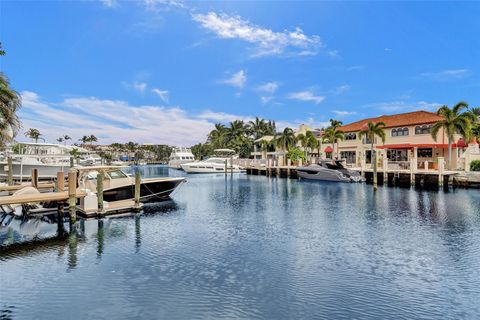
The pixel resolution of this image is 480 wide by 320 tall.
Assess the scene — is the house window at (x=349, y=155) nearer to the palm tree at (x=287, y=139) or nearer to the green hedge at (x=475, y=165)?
the palm tree at (x=287, y=139)

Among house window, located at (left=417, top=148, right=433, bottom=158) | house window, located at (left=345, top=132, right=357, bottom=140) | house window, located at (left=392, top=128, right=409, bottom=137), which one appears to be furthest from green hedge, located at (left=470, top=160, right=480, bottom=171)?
house window, located at (left=345, top=132, right=357, bottom=140)

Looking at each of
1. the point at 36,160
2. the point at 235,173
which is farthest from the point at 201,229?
the point at 235,173

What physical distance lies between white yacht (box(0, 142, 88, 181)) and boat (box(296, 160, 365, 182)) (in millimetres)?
37934

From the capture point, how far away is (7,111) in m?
23.9

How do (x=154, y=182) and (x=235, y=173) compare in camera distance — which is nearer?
(x=154, y=182)

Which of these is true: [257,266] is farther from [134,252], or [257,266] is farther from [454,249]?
[454,249]

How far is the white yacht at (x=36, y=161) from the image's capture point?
1705 inches

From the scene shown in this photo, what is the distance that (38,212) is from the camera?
82.8 ft

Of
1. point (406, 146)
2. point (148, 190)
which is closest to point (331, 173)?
point (406, 146)

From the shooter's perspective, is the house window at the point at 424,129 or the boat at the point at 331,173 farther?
the house window at the point at 424,129

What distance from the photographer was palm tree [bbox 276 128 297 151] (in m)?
78.1

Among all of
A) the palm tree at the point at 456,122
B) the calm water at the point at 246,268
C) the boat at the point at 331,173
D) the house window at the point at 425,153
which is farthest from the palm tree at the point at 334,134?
the calm water at the point at 246,268

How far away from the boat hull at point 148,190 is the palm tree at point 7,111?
805 cm

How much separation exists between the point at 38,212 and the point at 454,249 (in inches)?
1040
